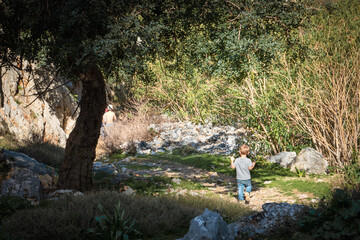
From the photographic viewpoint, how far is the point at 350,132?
9688 mm

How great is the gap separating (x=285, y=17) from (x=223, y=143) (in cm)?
1005

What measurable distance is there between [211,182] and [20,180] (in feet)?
17.2

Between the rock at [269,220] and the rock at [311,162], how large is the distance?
537 centimetres

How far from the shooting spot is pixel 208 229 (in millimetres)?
4117

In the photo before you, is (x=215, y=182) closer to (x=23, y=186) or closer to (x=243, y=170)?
(x=243, y=170)

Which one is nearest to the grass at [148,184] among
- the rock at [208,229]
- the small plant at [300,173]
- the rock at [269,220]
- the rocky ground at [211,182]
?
the rocky ground at [211,182]

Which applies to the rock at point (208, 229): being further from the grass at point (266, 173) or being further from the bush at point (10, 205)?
the grass at point (266, 173)

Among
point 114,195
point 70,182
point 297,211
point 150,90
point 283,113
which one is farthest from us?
point 150,90

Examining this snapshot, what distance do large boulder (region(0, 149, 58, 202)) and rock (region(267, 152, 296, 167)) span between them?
6571 millimetres

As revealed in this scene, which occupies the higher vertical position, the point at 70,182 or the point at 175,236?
the point at 70,182

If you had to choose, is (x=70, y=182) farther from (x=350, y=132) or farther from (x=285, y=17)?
(x=350, y=132)

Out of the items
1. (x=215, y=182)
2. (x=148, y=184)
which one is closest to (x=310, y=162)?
(x=215, y=182)

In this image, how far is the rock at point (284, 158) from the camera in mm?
10641

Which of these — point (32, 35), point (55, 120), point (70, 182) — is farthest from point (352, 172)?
point (55, 120)
